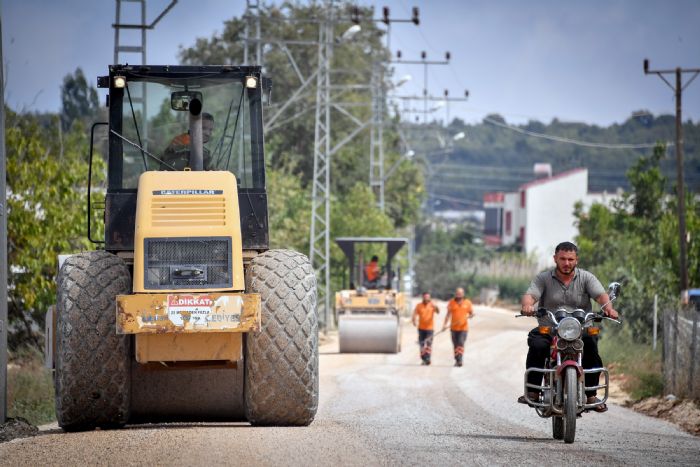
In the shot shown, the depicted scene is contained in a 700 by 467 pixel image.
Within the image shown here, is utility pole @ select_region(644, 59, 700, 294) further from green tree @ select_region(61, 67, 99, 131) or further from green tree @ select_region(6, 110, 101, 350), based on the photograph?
green tree @ select_region(61, 67, 99, 131)

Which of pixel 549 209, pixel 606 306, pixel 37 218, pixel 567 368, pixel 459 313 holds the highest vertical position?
pixel 549 209

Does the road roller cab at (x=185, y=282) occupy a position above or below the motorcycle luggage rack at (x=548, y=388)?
above

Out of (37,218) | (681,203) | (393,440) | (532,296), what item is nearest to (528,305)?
(532,296)

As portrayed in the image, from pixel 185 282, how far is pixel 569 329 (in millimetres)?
3597

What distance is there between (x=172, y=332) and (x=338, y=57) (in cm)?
6733

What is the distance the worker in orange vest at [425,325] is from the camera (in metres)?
31.0

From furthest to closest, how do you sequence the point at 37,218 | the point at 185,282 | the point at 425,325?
the point at 425,325, the point at 37,218, the point at 185,282

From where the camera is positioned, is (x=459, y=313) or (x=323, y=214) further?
(x=323, y=214)

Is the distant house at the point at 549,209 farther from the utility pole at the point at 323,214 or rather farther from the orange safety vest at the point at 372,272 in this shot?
the orange safety vest at the point at 372,272

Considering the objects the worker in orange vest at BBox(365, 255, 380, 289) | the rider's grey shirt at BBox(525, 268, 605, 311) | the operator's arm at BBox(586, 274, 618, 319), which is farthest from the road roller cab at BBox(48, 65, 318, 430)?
the worker in orange vest at BBox(365, 255, 380, 289)

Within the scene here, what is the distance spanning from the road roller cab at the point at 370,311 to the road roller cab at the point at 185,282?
2064 centimetres

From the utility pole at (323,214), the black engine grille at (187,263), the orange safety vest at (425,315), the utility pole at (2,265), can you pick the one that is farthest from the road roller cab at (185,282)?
the utility pole at (323,214)

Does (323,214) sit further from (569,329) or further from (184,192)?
(184,192)

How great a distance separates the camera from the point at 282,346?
1214cm
